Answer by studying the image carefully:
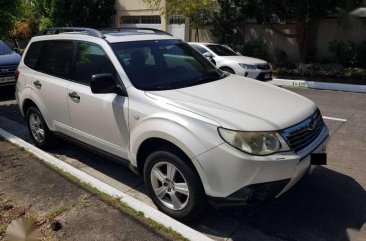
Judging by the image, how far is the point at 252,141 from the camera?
3.00 metres

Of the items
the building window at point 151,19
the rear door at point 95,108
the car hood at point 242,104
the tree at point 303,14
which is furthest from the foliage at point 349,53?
the rear door at point 95,108

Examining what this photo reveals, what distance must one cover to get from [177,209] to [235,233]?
58 cm

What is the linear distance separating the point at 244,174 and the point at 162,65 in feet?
5.90

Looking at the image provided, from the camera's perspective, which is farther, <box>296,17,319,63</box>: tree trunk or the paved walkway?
<box>296,17,319,63</box>: tree trunk

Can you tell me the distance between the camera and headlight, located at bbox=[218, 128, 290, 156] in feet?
9.81

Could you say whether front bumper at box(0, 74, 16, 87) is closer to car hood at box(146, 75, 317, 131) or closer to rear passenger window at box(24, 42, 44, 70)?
rear passenger window at box(24, 42, 44, 70)

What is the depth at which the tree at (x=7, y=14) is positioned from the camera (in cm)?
728

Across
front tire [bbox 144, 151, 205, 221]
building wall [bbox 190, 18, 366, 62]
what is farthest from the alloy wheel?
building wall [bbox 190, 18, 366, 62]

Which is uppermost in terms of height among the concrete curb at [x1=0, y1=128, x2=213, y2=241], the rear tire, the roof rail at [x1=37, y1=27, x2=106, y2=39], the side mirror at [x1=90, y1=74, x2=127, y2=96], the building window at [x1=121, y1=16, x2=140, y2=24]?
the roof rail at [x1=37, y1=27, x2=106, y2=39]

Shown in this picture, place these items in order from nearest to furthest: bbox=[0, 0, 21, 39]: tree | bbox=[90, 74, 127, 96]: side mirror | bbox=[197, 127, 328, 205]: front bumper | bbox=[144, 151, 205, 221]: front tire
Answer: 1. bbox=[197, 127, 328, 205]: front bumper
2. bbox=[144, 151, 205, 221]: front tire
3. bbox=[90, 74, 127, 96]: side mirror
4. bbox=[0, 0, 21, 39]: tree

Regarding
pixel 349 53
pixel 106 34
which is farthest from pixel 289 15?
pixel 106 34

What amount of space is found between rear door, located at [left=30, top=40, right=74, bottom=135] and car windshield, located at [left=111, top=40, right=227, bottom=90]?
3.11 ft

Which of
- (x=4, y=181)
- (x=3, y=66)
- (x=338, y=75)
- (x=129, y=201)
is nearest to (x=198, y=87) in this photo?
(x=129, y=201)

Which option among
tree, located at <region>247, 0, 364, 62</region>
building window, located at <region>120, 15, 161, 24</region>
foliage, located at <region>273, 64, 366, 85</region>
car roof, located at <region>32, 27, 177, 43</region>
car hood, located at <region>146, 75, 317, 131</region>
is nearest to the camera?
car hood, located at <region>146, 75, 317, 131</region>
